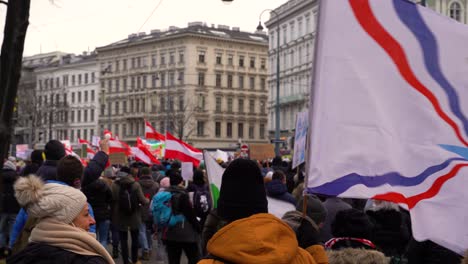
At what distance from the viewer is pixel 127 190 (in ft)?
37.6

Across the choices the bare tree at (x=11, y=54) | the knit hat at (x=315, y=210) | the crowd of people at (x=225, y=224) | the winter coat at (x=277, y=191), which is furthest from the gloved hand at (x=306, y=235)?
the winter coat at (x=277, y=191)

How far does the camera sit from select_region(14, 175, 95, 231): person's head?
3.57 m

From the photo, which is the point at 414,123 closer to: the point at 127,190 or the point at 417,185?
the point at 417,185

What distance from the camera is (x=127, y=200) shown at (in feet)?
37.4

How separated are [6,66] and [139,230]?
6259mm

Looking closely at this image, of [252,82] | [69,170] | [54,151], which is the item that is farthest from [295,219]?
[252,82]

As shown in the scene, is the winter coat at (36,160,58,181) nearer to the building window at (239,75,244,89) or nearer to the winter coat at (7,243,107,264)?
the winter coat at (7,243,107,264)

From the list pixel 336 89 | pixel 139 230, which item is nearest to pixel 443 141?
pixel 336 89

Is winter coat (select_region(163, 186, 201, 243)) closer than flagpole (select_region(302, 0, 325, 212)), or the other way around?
flagpole (select_region(302, 0, 325, 212))

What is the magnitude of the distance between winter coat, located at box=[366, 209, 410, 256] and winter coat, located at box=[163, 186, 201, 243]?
10.5ft

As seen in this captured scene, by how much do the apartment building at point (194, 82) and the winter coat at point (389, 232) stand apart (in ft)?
246

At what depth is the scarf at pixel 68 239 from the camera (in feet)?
11.1

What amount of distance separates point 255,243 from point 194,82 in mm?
84533

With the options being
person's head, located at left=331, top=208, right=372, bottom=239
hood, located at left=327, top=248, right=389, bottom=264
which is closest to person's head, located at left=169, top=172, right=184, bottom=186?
person's head, located at left=331, top=208, right=372, bottom=239
